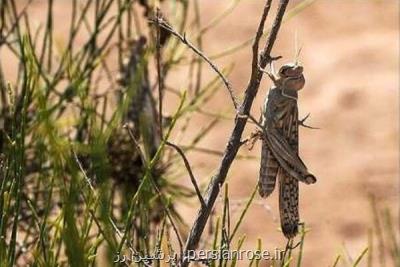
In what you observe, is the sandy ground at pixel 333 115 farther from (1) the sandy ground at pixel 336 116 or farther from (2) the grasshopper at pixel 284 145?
(2) the grasshopper at pixel 284 145

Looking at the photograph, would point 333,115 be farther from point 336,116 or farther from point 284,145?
A: point 284,145

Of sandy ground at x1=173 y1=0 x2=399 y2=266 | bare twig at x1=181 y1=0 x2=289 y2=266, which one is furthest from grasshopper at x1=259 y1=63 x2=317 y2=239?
sandy ground at x1=173 y1=0 x2=399 y2=266

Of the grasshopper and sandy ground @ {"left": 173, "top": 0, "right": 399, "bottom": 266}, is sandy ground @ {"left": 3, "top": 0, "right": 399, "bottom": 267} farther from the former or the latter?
the grasshopper

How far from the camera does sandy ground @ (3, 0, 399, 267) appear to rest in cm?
402

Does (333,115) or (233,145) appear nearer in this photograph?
(233,145)

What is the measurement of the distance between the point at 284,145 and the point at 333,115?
349 cm

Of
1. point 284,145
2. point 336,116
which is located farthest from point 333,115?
point 284,145

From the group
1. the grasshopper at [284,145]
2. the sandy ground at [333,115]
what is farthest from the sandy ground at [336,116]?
the grasshopper at [284,145]

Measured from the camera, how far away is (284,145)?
112cm

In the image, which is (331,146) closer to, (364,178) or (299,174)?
(364,178)

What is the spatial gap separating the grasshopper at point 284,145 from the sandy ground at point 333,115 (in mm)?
2606

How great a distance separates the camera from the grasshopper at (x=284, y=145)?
3.66 feet

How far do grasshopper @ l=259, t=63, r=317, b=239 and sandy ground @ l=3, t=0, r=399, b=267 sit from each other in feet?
8.55

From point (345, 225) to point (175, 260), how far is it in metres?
2.99
